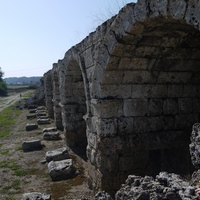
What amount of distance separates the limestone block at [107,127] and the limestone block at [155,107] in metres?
0.81

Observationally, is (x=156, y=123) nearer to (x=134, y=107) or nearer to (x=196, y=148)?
(x=134, y=107)

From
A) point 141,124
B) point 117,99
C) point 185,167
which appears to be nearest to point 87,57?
point 117,99

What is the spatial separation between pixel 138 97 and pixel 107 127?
90cm

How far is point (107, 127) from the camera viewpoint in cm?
598

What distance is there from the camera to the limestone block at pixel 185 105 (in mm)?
6340

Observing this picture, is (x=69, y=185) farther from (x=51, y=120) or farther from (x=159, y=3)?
(x=51, y=120)

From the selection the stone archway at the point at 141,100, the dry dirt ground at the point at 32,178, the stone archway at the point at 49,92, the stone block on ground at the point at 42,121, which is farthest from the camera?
the stone archway at the point at 49,92

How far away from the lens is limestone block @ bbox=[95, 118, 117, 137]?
5.95m

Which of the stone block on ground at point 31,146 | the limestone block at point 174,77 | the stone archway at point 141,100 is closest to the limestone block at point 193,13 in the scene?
the stone archway at point 141,100

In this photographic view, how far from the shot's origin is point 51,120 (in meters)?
17.9

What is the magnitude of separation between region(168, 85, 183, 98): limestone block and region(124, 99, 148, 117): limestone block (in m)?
0.58

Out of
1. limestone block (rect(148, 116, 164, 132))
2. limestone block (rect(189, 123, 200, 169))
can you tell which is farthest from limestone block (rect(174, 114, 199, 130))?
limestone block (rect(189, 123, 200, 169))

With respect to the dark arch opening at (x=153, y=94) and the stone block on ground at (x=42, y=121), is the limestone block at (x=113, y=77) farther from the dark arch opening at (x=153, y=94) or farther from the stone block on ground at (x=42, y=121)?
the stone block on ground at (x=42, y=121)

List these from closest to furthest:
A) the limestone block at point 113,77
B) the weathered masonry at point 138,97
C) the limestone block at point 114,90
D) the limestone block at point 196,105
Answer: the weathered masonry at point 138,97 < the limestone block at point 113,77 < the limestone block at point 114,90 < the limestone block at point 196,105
